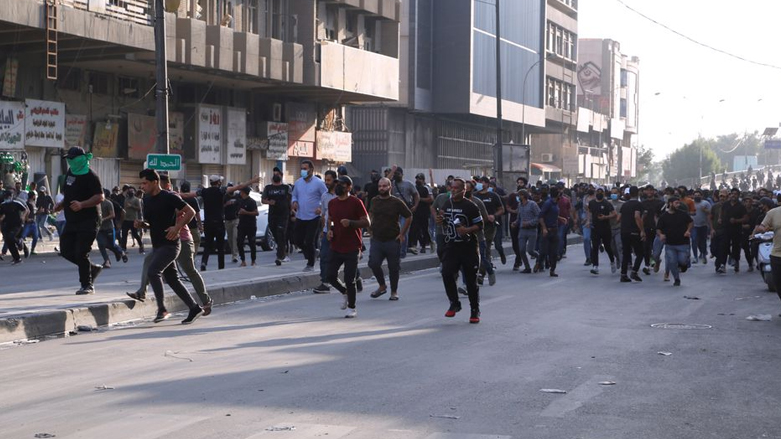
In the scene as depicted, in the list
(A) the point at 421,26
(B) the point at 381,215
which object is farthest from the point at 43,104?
(A) the point at 421,26

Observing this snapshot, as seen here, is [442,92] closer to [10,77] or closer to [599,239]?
[10,77]

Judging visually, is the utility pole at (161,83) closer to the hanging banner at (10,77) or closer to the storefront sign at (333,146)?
the hanging banner at (10,77)

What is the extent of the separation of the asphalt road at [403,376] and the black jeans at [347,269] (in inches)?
11.8

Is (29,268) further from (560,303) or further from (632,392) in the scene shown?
(632,392)

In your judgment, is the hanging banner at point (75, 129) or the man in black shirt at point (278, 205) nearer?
the man in black shirt at point (278, 205)

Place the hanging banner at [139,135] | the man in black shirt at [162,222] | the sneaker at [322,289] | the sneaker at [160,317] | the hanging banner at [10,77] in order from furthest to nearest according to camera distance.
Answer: the hanging banner at [139,135] → the hanging banner at [10,77] → the sneaker at [322,289] → the sneaker at [160,317] → the man in black shirt at [162,222]

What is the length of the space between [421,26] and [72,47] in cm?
3310

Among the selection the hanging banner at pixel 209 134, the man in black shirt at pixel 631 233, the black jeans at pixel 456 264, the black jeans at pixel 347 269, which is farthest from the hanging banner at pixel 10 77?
the black jeans at pixel 456 264

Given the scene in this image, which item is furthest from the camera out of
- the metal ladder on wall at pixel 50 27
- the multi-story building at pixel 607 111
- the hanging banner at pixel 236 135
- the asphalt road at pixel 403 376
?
the multi-story building at pixel 607 111

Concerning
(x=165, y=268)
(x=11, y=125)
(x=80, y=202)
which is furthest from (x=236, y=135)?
(x=165, y=268)

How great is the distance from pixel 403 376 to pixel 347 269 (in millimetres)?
4611

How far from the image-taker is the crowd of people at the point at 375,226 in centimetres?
1292

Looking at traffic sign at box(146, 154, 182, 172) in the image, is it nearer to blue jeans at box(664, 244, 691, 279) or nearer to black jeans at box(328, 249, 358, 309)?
black jeans at box(328, 249, 358, 309)

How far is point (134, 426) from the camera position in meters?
6.84
